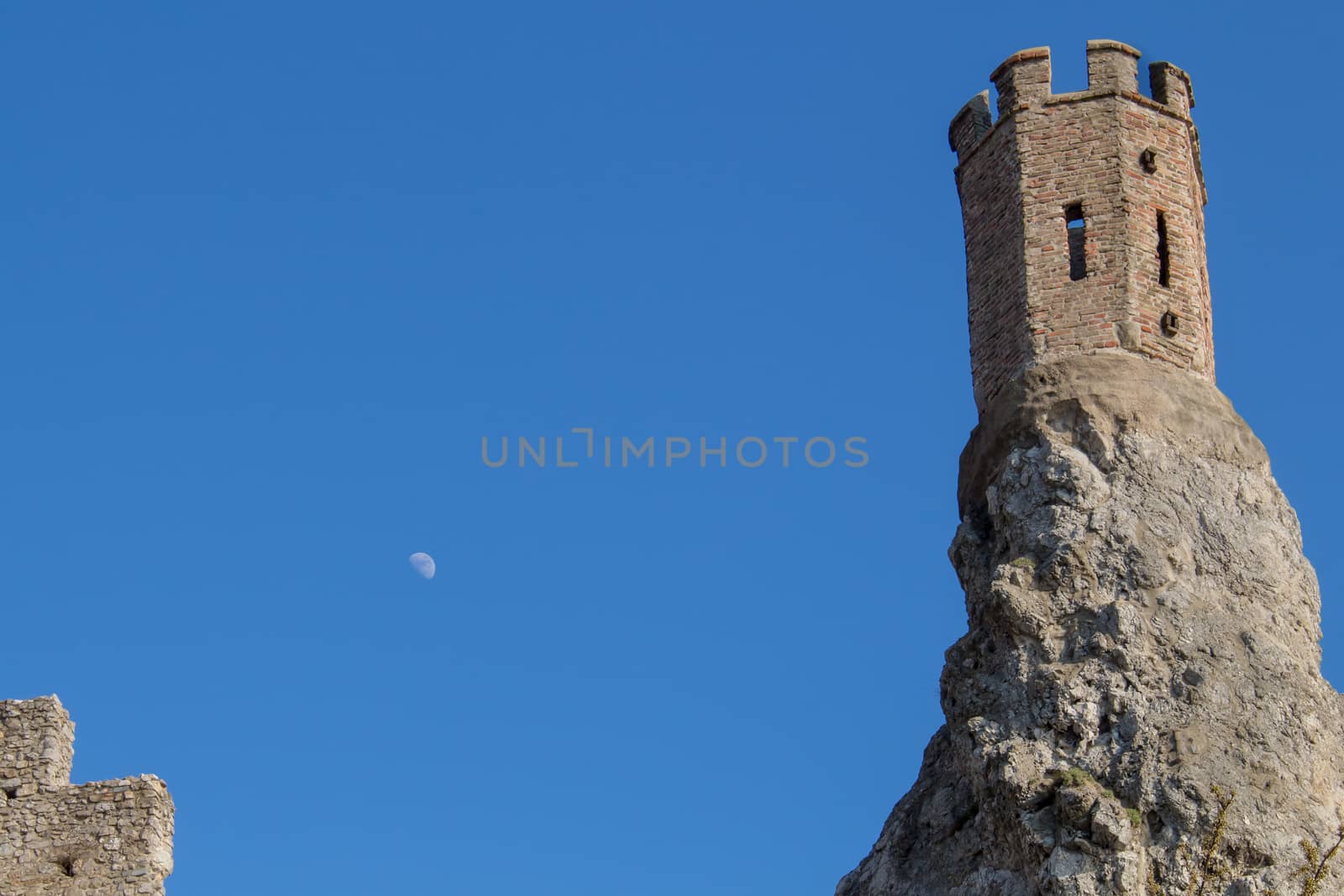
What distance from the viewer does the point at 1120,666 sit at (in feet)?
92.0

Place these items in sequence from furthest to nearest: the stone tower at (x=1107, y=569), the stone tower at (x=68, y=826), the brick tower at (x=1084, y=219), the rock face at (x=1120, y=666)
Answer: the brick tower at (x=1084, y=219) → the stone tower at (x=1107, y=569) → the rock face at (x=1120, y=666) → the stone tower at (x=68, y=826)

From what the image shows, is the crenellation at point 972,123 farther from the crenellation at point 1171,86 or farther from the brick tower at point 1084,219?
the crenellation at point 1171,86

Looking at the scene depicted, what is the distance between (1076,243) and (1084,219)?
340mm

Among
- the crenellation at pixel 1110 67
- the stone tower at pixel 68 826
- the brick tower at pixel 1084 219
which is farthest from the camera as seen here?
the crenellation at pixel 1110 67

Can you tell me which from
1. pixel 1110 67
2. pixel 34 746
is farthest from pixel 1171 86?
pixel 34 746

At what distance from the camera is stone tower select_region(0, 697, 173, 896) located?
23609 millimetres

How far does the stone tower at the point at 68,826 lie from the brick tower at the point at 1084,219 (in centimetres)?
1298

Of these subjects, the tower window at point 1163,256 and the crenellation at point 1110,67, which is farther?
the crenellation at point 1110,67

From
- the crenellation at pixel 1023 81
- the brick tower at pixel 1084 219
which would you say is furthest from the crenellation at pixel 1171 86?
the crenellation at pixel 1023 81

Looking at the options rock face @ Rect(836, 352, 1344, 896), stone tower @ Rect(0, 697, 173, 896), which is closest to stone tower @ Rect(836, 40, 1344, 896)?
rock face @ Rect(836, 352, 1344, 896)

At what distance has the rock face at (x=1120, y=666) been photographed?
86.5 ft

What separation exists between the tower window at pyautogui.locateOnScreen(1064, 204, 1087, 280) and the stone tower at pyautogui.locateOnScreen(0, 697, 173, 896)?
13.9 meters

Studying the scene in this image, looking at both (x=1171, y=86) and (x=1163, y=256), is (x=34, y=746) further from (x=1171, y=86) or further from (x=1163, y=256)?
(x=1171, y=86)

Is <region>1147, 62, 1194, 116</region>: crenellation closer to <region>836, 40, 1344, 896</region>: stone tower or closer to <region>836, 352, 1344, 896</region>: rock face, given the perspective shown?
<region>836, 40, 1344, 896</region>: stone tower
